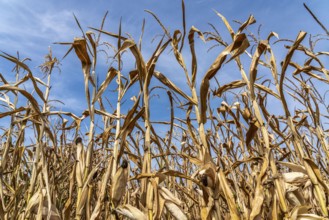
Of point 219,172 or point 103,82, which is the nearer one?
point 219,172

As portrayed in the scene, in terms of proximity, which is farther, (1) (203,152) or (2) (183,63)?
(2) (183,63)

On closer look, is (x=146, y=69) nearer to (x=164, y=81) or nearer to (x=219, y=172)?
(x=164, y=81)

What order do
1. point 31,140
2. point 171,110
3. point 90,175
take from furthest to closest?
1. point 31,140
2. point 171,110
3. point 90,175

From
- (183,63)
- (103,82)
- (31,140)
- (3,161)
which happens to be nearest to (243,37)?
(183,63)

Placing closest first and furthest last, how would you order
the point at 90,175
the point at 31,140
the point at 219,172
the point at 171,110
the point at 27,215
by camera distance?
the point at 219,172
the point at 90,175
the point at 27,215
the point at 171,110
the point at 31,140

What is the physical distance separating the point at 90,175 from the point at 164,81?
0.44m

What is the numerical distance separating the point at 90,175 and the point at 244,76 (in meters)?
0.71

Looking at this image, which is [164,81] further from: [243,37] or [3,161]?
[3,161]

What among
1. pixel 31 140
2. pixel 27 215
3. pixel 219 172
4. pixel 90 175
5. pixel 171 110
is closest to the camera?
pixel 219 172

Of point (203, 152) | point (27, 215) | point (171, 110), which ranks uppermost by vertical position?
point (171, 110)

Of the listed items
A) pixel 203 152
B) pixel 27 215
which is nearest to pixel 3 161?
pixel 27 215

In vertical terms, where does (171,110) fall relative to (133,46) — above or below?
below

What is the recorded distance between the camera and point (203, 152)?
40.8 inches

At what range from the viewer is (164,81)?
46.5 inches
